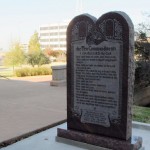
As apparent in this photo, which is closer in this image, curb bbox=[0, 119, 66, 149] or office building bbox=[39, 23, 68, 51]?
curb bbox=[0, 119, 66, 149]

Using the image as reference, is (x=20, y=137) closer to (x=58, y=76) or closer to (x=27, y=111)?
(x=27, y=111)

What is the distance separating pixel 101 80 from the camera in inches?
187

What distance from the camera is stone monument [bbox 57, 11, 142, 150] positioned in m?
4.51

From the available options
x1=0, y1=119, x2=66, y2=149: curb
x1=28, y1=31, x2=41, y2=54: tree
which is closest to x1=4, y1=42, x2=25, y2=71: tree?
x1=28, y1=31, x2=41, y2=54: tree

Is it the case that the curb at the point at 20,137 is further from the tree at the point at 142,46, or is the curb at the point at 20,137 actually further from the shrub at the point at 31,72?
the shrub at the point at 31,72

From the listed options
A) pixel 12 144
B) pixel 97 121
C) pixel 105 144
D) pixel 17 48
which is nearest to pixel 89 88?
pixel 97 121

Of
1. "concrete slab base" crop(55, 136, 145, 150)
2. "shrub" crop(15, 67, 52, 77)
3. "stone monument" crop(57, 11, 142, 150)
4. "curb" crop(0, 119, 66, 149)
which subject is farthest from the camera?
"shrub" crop(15, 67, 52, 77)

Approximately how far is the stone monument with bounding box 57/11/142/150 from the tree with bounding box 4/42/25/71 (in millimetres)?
24002

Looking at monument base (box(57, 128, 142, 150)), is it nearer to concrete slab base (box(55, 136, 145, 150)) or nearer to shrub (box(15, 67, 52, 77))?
concrete slab base (box(55, 136, 145, 150))

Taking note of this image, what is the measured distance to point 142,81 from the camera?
10430 mm

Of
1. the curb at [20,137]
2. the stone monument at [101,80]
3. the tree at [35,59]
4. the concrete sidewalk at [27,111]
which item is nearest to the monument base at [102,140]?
the stone monument at [101,80]

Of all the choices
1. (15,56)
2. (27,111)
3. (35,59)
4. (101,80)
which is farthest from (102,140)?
(15,56)

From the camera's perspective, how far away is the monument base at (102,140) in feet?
14.9

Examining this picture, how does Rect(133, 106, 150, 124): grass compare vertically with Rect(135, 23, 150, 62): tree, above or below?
below
